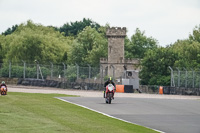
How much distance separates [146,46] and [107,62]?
Result: 3532cm

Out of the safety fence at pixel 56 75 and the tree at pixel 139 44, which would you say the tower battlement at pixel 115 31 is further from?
the safety fence at pixel 56 75

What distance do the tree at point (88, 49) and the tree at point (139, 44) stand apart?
15.3 metres

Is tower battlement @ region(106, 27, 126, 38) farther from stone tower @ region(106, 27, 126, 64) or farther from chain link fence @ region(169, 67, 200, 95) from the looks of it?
chain link fence @ region(169, 67, 200, 95)

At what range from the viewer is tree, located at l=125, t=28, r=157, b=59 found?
133 metres

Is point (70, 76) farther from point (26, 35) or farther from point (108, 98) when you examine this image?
point (26, 35)

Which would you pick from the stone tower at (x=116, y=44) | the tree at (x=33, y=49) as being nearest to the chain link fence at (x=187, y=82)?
the stone tower at (x=116, y=44)

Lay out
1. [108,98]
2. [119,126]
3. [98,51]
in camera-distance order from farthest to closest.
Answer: [98,51] < [108,98] < [119,126]

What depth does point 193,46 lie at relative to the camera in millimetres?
98312

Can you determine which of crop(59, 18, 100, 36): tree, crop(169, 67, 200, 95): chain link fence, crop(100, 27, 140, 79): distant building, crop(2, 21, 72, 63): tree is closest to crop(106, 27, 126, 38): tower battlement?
crop(100, 27, 140, 79): distant building

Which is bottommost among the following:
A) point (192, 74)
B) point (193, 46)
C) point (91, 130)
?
point (91, 130)

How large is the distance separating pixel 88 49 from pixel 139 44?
66.5ft

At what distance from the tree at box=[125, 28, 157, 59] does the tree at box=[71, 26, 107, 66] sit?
15344 mm

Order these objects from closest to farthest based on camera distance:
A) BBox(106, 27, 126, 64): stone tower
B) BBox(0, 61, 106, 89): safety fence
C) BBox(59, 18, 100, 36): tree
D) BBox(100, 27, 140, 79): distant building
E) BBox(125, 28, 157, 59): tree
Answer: BBox(0, 61, 106, 89): safety fence < BBox(100, 27, 140, 79): distant building < BBox(106, 27, 126, 64): stone tower < BBox(125, 28, 157, 59): tree < BBox(59, 18, 100, 36): tree

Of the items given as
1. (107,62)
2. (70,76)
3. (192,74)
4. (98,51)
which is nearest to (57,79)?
(70,76)
